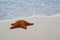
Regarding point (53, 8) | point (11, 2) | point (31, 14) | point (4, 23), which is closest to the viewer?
point (4, 23)

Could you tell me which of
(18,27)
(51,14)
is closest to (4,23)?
(18,27)

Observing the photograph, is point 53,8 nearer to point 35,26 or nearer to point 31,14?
point 31,14

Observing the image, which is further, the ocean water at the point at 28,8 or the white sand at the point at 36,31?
the ocean water at the point at 28,8

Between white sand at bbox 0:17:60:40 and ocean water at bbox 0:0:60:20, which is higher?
ocean water at bbox 0:0:60:20

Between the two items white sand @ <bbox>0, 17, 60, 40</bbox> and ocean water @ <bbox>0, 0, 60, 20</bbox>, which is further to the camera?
ocean water @ <bbox>0, 0, 60, 20</bbox>

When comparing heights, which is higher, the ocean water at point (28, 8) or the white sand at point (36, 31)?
the ocean water at point (28, 8)
